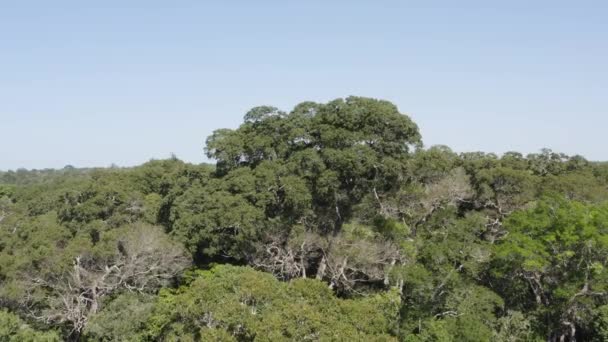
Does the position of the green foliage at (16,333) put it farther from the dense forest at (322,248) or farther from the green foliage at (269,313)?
the green foliage at (269,313)

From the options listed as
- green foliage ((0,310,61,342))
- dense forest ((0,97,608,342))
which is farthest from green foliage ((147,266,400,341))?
green foliage ((0,310,61,342))

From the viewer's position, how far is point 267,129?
24.7 metres

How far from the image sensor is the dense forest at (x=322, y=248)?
53.2ft

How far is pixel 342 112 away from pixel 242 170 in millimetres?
5336

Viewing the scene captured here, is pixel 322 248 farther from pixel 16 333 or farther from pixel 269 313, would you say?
pixel 16 333

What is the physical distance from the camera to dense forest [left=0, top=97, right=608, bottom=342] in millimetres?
16203

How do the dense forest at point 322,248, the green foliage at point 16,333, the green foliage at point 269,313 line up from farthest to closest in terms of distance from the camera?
the green foliage at point 16,333, the dense forest at point 322,248, the green foliage at point 269,313

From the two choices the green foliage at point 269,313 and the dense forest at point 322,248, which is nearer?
Result: the green foliage at point 269,313

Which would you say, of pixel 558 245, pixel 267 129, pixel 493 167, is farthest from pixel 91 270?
pixel 493 167

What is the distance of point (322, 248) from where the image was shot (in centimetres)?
2316

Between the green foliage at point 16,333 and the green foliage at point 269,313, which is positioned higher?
the green foliage at point 269,313

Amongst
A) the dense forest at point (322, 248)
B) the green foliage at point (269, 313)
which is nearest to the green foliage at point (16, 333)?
the dense forest at point (322, 248)

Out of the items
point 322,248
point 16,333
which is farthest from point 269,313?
point 16,333

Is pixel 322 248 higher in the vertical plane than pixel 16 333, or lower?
higher
